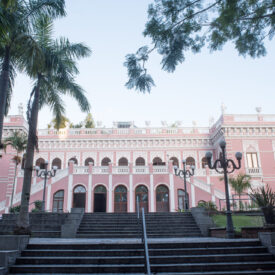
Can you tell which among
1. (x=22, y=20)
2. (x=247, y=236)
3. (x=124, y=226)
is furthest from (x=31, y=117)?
(x=247, y=236)

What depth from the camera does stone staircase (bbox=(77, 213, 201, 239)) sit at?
480 inches

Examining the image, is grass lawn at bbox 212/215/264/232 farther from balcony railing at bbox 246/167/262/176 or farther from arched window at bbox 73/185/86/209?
arched window at bbox 73/185/86/209

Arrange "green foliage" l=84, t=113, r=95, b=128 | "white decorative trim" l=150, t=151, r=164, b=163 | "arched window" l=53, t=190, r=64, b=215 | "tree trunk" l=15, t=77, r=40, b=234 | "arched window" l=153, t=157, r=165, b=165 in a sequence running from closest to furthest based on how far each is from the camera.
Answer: "tree trunk" l=15, t=77, r=40, b=234
"arched window" l=53, t=190, r=64, b=215
"white decorative trim" l=150, t=151, r=164, b=163
"arched window" l=153, t=157, r=165, b=165
"green foliage" l=84, t=113, r=95, b=128

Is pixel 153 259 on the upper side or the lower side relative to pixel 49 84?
lower

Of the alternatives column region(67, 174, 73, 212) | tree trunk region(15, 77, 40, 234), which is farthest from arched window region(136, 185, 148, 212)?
tree trunk region(15, 77, 40, 234)

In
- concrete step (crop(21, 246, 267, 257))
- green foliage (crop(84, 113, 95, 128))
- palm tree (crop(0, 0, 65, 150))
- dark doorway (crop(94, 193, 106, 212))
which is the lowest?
concrete step (crop(21, 246, 267, 257))

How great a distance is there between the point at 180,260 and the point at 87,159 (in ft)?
75.8

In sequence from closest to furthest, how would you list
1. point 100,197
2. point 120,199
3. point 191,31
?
point 191,31 → point 120,199 → point 100,197

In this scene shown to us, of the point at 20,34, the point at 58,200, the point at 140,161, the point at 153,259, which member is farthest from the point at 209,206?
the point at 20,34

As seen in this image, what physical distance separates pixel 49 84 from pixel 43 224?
677 centimetres

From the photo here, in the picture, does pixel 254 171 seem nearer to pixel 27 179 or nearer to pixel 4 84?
pixel 27 179

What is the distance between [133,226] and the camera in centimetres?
1317

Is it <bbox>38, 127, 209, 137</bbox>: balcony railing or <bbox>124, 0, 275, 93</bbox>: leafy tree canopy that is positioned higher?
<bbox>38, 127, 209, 137</bbox>: balcony railing

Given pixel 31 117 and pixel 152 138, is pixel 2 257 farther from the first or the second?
pixel 152 138
